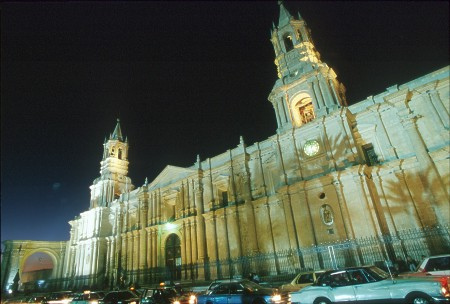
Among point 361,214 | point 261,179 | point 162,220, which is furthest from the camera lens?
point 162,220

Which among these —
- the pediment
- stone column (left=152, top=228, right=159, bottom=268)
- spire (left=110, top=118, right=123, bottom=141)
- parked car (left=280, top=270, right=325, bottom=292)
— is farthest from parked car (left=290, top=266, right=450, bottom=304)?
spire (left=110, top=118, right=123, bottom=141)

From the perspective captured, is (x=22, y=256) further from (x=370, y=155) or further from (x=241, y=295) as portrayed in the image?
(x=370, y=155)

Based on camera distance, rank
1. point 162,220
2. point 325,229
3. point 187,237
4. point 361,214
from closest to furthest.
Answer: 1. point 361,214
2. point 325,229
3. point 187,237
4. point 162,220

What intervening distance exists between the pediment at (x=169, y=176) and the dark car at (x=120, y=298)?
612 inches

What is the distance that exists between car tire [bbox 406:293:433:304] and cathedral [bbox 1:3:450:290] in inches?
319

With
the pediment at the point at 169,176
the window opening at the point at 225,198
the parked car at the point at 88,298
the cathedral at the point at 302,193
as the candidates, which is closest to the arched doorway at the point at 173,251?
the cathedral at the point at 302,193

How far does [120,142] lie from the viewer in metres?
40.8

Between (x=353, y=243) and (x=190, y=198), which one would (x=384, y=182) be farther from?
(x=190, y=198)

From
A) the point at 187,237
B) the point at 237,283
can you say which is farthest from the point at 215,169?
the point at 237,283

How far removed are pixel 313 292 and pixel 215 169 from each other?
18.9 m

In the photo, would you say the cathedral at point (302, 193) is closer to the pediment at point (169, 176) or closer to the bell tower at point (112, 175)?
the pediment at point (169, 176)

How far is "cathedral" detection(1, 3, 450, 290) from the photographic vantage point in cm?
1653

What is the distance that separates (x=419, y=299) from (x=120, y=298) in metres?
12.7

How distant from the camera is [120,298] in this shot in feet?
45.4
